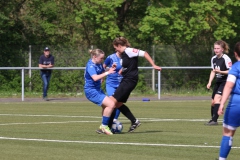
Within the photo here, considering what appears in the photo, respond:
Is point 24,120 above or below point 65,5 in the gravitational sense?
below

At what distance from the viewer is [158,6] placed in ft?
114

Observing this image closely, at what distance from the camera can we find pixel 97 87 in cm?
1541

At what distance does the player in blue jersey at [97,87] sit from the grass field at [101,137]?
1.35ft

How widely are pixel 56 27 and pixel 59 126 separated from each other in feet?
65.7

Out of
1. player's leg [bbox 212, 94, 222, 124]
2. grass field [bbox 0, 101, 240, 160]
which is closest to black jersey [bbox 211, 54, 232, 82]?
player's leg [bbox 212, 94, 222, 124]

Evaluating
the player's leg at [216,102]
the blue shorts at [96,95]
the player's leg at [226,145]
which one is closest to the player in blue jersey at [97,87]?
the blue shorts at [96,95]

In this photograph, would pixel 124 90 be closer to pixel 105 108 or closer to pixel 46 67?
pixel 105 108

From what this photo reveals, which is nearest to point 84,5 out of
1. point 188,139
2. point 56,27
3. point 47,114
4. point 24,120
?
point 56,27

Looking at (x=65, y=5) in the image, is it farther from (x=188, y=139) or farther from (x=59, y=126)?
(x=188, y=139)

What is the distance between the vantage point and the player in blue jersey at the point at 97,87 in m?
15.0

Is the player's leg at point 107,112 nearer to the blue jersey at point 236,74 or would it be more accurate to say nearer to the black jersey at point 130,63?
the black jersey at point 130,63

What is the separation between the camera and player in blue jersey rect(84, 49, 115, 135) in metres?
15.0

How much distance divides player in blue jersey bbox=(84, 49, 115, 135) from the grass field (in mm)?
413

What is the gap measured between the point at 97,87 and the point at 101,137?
143 cm
